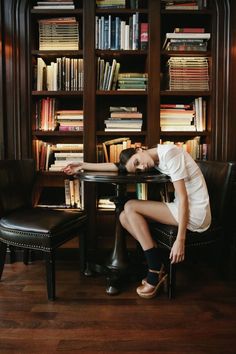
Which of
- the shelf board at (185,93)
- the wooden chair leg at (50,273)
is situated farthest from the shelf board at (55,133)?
the wooden chair leg at (50,273)

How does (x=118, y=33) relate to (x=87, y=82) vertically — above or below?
above

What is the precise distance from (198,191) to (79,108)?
57.0 inches

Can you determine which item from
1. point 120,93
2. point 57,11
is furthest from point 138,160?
point 57,11

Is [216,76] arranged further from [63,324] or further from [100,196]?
[63,324]

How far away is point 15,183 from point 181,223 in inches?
47.7

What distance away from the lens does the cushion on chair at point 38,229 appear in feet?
6.08

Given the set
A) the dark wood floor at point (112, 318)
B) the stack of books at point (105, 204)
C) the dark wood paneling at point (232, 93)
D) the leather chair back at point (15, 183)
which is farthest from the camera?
the stack of books at point (105, 204)

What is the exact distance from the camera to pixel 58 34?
8.36 ft

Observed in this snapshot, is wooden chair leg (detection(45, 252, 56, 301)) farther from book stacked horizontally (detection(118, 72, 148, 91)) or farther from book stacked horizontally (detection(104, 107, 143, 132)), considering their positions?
book stacked horizontally (detection(118, 72, 148, 91))

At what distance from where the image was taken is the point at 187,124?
2629 millimetres

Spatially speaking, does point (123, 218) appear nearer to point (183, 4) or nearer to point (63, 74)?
point (63, 74)

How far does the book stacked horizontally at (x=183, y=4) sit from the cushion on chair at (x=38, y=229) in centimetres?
178

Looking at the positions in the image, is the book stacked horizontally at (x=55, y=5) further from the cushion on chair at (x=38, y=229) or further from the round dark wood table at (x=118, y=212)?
the cushion on chair at (x=38, y=229)

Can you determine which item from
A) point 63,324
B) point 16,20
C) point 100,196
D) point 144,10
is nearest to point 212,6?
point 144,10
